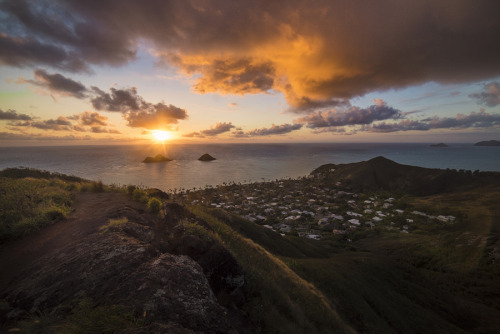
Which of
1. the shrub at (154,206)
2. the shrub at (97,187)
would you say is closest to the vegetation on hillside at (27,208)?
the shrub at (97,187)

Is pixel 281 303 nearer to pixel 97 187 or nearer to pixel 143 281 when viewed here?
pixel 143 281

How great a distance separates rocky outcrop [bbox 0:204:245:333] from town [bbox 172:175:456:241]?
32.8 m

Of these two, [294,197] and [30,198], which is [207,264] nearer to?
[30,198]

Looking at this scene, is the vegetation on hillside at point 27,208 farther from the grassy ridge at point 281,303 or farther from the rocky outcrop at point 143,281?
the grassy ridge at point 281,303

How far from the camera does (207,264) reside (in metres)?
8.28

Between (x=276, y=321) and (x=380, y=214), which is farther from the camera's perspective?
(x=380, y=214)

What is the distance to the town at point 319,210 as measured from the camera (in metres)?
44.2

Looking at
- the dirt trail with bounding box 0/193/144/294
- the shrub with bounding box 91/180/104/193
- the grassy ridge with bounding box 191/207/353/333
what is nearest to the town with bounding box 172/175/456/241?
the grassy ridge with bounding box 191/207/353/333

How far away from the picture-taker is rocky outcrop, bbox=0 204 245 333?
16.8 feet

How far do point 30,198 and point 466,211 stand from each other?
76.9 m

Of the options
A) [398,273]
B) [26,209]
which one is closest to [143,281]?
[26,209]

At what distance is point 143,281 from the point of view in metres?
5.77

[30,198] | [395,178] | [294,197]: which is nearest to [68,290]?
[30,198]

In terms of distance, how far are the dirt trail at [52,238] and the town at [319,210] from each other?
32.7 meters
